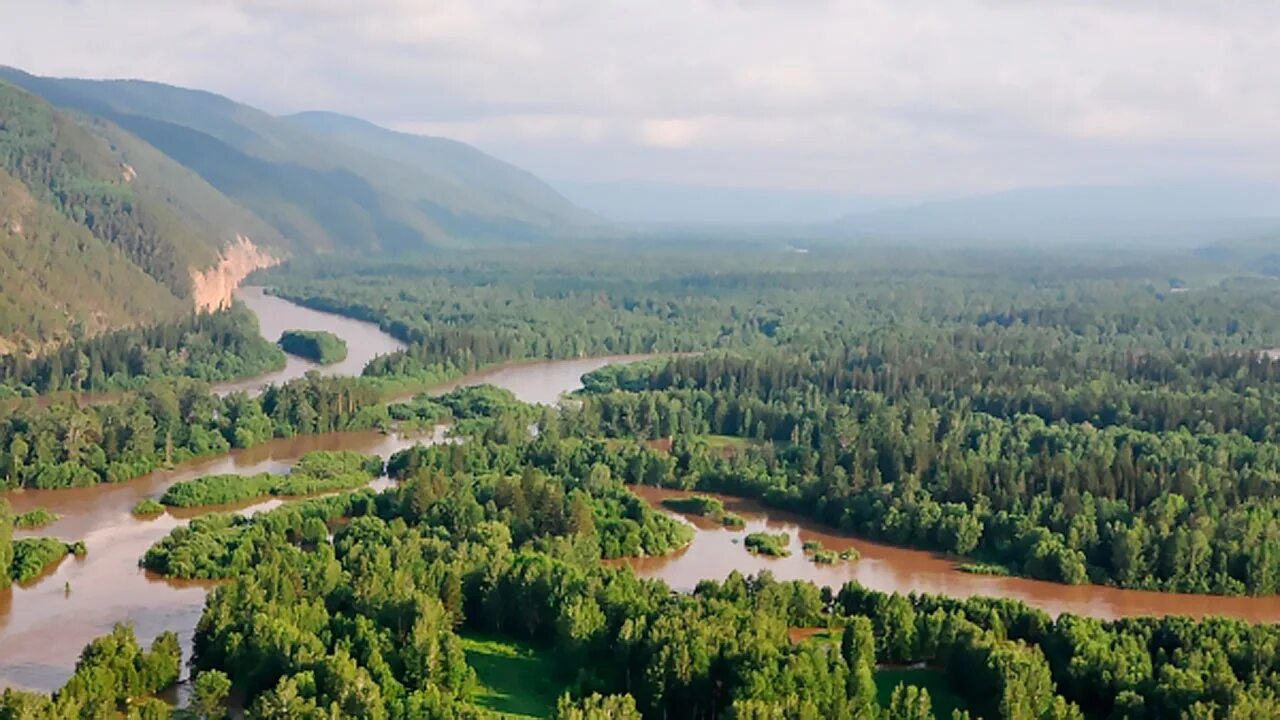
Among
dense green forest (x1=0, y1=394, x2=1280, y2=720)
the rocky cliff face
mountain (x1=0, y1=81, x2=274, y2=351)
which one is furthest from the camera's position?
the rocky cliff face

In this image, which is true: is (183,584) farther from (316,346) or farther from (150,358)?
(316,346)

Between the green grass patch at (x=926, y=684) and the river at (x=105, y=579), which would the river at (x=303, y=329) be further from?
the green grass patch at (x=926, y=684)

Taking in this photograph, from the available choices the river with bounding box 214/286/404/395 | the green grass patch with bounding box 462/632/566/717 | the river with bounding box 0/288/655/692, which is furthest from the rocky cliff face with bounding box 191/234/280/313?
the green grass patch with bounding box 462/632/566/717

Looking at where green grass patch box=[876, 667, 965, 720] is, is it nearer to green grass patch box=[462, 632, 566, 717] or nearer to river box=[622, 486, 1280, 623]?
green grass patch box=[462, 632, 566, 717]

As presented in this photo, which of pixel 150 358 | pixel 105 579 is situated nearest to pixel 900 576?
pixel 105 579

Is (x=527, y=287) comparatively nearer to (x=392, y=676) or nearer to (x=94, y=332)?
(x=94, y=332)

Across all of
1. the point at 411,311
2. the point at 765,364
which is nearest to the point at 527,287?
the point at 411,311

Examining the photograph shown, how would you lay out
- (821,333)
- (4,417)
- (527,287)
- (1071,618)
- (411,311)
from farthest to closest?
(527,287) < (411,311) < (821,333) < (4,417) < (1071,618)
